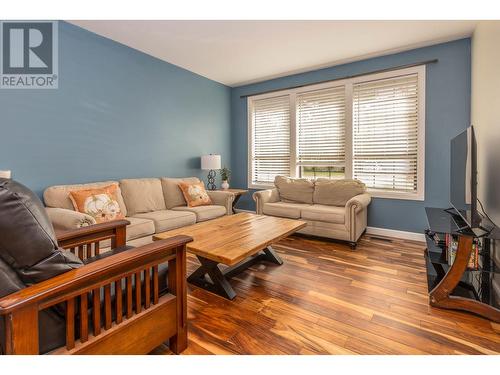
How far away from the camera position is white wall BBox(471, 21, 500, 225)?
2.13 metres

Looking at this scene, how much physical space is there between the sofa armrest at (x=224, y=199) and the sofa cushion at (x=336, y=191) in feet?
4.25

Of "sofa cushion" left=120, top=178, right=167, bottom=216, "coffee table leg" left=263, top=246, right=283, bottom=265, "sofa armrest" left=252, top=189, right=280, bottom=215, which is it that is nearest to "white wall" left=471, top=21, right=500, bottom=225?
"coffee table leg" left=263, top=246, right=283, bottom=265

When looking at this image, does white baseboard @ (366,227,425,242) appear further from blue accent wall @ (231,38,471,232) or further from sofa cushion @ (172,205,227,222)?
sofa cushion @ (172,205,227,222)

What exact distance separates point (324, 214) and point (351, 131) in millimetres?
A: 1445

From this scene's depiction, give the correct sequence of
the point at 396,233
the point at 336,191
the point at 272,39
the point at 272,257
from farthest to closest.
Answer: the point at 336,191 < the point at 396,233 < the point at 272,39 < the point at 272,257

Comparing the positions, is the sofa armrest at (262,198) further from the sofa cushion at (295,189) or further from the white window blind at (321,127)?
the white window blind at (321,127)

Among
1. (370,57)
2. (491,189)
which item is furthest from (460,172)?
(370,57)

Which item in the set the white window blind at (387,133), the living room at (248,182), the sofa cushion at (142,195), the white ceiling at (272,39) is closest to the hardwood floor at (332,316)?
the living room at (248,182)

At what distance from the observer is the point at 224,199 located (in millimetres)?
3781

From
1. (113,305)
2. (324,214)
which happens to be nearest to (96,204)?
(113,305)

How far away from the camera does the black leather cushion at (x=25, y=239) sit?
0.88m

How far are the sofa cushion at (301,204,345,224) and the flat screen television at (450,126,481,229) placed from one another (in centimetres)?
116

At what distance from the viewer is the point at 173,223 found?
290 centimetres

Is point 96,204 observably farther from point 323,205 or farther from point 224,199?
point 323,205
